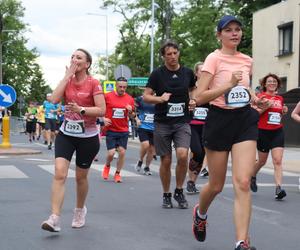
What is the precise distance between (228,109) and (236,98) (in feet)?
0.39

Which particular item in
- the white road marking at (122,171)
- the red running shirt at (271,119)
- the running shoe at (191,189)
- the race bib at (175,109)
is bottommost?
the white road marking at (122,171)

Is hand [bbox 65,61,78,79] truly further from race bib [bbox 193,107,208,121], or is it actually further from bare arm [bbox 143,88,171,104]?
race bib [bbox 193,107,208,121]

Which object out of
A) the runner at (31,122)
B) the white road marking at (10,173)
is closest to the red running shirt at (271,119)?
the white road marking at (10,173)

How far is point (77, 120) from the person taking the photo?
6.42 m

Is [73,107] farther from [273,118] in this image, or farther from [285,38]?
[285,38]

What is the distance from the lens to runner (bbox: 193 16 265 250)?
5328mm

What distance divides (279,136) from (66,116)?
4058 millimetres

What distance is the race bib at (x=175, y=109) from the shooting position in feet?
26.2

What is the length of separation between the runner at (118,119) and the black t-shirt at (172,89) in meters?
3.43

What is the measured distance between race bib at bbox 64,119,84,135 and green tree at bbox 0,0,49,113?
226 ft

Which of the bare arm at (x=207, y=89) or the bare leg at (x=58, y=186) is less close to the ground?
the bare arm at (x=207, y=89)

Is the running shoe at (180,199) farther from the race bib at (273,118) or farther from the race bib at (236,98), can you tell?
the race bib at (236,98)

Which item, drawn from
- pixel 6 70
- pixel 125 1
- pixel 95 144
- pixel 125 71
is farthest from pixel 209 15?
pixel 95 144

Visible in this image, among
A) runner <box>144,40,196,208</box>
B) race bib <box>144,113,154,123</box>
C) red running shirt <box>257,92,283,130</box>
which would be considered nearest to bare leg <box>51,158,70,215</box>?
runner <box>144,40,196,208</box>
